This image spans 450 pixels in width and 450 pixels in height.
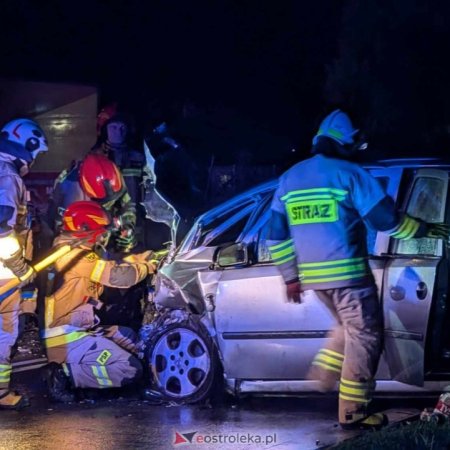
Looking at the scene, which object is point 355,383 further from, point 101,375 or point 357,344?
point 101,375

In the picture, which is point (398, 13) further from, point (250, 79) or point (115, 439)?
point (115, 439)

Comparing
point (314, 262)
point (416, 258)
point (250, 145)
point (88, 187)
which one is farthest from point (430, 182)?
point (250, 145)

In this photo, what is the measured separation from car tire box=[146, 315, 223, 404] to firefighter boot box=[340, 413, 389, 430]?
1.29 meters

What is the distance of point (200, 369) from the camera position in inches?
268

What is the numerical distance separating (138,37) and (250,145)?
745cm

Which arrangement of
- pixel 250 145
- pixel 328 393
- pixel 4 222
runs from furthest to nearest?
pixel 250 145 → pixel 4 222 → pixel 328 393

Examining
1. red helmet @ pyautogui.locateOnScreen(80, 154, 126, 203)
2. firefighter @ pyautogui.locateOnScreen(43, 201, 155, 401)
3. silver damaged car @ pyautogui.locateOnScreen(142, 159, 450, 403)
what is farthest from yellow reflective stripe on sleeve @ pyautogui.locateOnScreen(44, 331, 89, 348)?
red helmet @ pyautogui.locateOnScreen(80, 154, 126, 203)

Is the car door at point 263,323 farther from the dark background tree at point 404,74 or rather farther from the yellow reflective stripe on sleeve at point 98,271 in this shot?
the dark background tree at point 404,74

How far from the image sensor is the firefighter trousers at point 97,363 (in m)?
7.07

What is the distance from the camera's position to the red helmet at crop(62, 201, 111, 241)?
7145mm

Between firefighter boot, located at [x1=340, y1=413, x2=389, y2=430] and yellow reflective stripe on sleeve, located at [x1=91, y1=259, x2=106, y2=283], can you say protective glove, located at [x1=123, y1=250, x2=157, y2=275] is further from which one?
firefighter boot, located at [x1=340, y1=413, x2=389, y2=430]

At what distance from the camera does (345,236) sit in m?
5.68

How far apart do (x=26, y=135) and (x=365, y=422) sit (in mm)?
3174

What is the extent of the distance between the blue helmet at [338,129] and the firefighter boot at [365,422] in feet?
5.47
